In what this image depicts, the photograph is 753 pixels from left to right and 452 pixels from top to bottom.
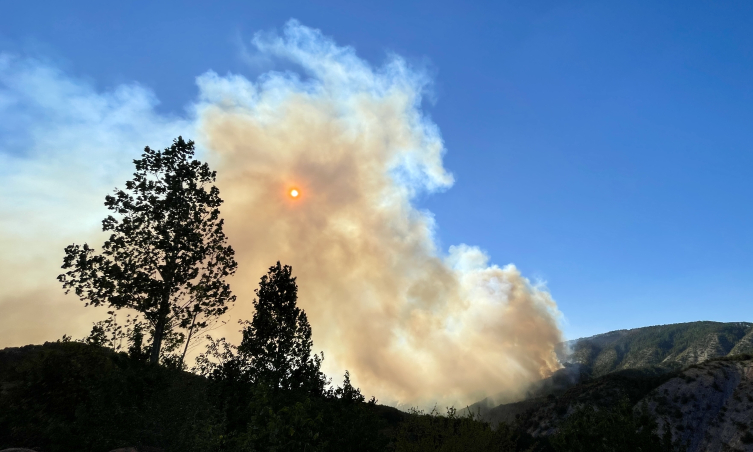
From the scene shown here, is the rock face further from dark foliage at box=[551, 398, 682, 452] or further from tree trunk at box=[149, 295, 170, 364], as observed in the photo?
tree trunk at box=[149, 295, 170, 364]

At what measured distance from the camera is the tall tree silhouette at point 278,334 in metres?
33.6

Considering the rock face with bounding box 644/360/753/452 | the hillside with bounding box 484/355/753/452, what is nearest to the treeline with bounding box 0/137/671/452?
the hillside with bounding box 484/355/753/452

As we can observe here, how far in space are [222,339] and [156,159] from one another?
19.1 metres

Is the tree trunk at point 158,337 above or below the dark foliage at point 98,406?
above

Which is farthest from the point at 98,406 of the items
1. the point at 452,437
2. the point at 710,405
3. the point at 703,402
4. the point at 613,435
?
the point at 703,402

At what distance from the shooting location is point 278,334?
39.2m

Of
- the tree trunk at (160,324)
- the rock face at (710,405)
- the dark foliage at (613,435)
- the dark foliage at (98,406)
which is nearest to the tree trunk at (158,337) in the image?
the tree trunk at (160,324)

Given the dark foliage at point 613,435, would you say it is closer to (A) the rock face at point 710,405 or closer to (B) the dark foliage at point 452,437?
(B) the dark foliage at point 452,437

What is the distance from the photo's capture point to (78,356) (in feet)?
101

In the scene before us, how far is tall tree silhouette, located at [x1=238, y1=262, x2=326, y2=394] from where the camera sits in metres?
33.6

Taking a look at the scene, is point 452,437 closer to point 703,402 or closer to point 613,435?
point 613,435

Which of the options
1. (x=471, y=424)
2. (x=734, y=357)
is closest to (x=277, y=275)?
(x=471, y=424)

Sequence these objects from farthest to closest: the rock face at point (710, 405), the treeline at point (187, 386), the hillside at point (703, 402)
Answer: the hillside at point (703, 402) < the rock face at point (710, 405) < the treeline at point (187, 386)

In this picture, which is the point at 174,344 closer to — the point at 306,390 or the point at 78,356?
the point at 78,356
